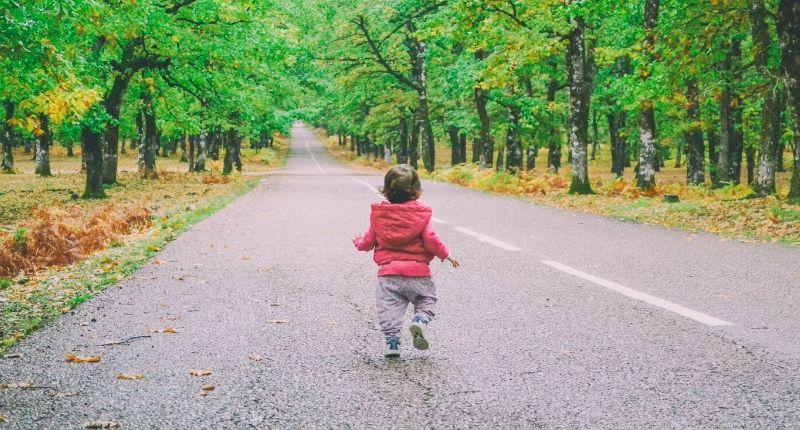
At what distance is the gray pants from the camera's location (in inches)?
184

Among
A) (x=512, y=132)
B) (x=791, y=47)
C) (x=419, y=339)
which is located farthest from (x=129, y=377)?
(x=512, y=132)

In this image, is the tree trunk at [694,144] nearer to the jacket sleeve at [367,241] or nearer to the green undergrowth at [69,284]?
the green undergrowth at [69,284]

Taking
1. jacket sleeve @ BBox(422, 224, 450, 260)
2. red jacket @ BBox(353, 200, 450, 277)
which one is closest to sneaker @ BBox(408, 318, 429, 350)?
red jacket @ BBox(353, 200, 450, 277)

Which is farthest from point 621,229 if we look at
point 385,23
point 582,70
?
point 385,23

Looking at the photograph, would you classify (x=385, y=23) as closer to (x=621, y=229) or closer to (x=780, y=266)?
(x=621, y=229)

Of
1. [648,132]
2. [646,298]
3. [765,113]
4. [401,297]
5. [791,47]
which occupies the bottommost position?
[646,298]

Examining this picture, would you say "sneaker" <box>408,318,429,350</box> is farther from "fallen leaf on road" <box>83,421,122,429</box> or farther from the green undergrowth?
the green undergrowth

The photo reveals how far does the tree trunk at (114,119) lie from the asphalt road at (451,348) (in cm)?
1418

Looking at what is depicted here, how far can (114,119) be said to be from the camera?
20.0m

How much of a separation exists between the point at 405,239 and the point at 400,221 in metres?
0.12

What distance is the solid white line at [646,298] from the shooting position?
213 inches

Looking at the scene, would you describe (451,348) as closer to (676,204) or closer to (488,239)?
(488,239)

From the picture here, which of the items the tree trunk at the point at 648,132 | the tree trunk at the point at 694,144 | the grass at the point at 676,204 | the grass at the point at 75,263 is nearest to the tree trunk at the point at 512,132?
the grass at the point at 676,204

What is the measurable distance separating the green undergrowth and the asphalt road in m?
0.26
